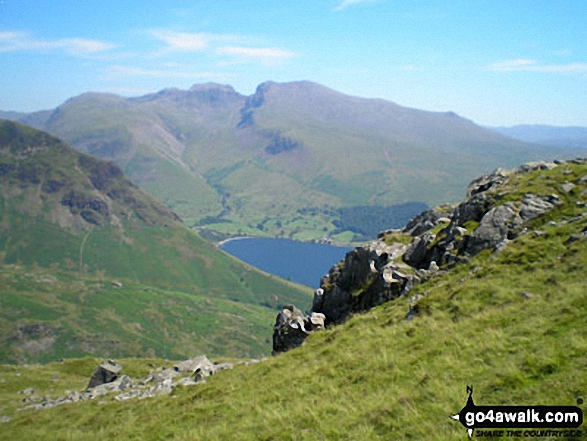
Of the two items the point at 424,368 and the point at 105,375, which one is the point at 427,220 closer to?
the point at 424,368

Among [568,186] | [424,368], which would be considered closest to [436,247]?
[568,186]

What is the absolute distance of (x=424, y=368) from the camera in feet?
52.4

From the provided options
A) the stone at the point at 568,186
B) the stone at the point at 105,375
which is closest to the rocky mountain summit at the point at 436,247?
the stone at the point at 568,186

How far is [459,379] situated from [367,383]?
389 cm

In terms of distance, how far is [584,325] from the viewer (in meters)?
15.0

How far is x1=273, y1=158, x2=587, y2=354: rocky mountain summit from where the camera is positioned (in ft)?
107

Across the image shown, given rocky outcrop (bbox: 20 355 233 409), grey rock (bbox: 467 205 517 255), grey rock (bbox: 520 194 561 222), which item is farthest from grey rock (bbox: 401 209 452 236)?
rocky outcrop (bbox: 20 355 233 409)

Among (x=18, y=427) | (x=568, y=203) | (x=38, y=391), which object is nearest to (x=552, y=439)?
(x=568, y=203)

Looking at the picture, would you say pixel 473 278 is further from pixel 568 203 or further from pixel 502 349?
pixel 568 203

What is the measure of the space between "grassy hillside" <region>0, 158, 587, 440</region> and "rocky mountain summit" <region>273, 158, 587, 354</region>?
168cm

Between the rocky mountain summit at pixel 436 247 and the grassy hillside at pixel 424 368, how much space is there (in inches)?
65.9

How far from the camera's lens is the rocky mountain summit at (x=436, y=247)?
107 feet

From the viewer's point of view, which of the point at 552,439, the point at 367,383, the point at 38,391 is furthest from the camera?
the point at 38,391

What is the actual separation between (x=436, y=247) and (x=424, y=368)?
23424mm
